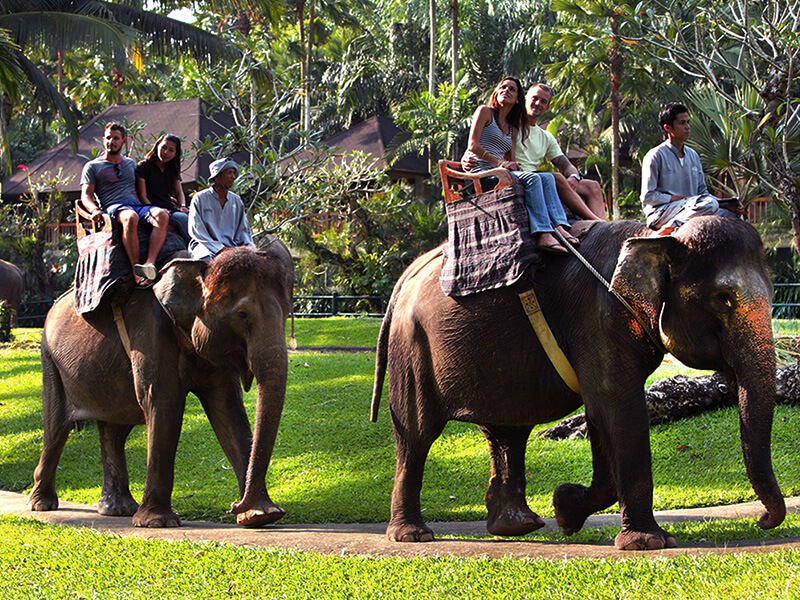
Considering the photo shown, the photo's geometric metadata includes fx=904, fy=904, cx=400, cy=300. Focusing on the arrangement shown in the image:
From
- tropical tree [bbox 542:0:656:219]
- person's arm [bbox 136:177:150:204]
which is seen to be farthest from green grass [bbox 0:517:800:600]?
tropical tree [bbox 542:0:656:219]

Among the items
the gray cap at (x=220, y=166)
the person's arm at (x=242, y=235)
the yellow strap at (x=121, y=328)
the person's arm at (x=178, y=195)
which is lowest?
the yellow strap at (x=121, y=328)

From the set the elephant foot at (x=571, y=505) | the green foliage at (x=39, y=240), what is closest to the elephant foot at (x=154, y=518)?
the elephant foot at (x=571, y=505)

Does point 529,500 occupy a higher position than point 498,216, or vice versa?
point 498,216

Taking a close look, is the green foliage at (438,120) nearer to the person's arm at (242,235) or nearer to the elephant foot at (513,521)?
the person's arm at (242,235)

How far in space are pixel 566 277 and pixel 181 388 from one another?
3.12m

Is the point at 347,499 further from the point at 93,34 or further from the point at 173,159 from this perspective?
the point at 93,34

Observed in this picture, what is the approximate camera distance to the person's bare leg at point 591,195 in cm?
616

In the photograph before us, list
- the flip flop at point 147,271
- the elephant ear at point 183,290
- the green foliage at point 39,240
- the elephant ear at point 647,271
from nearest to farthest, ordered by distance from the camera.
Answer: the elephant ear at point 647,271 → the elephant ear at point 183,290 → the flip flop at point 147,271 → the green foliage at point 39,240

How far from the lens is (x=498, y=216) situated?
5.60 metres

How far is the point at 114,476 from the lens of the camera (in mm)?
7652

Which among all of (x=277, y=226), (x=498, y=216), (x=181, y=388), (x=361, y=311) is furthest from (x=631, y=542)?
(x=361, y=311)

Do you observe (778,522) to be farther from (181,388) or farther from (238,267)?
(181,388)

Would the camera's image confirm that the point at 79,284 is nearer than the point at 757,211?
Yes

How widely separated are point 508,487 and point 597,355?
1622mm
